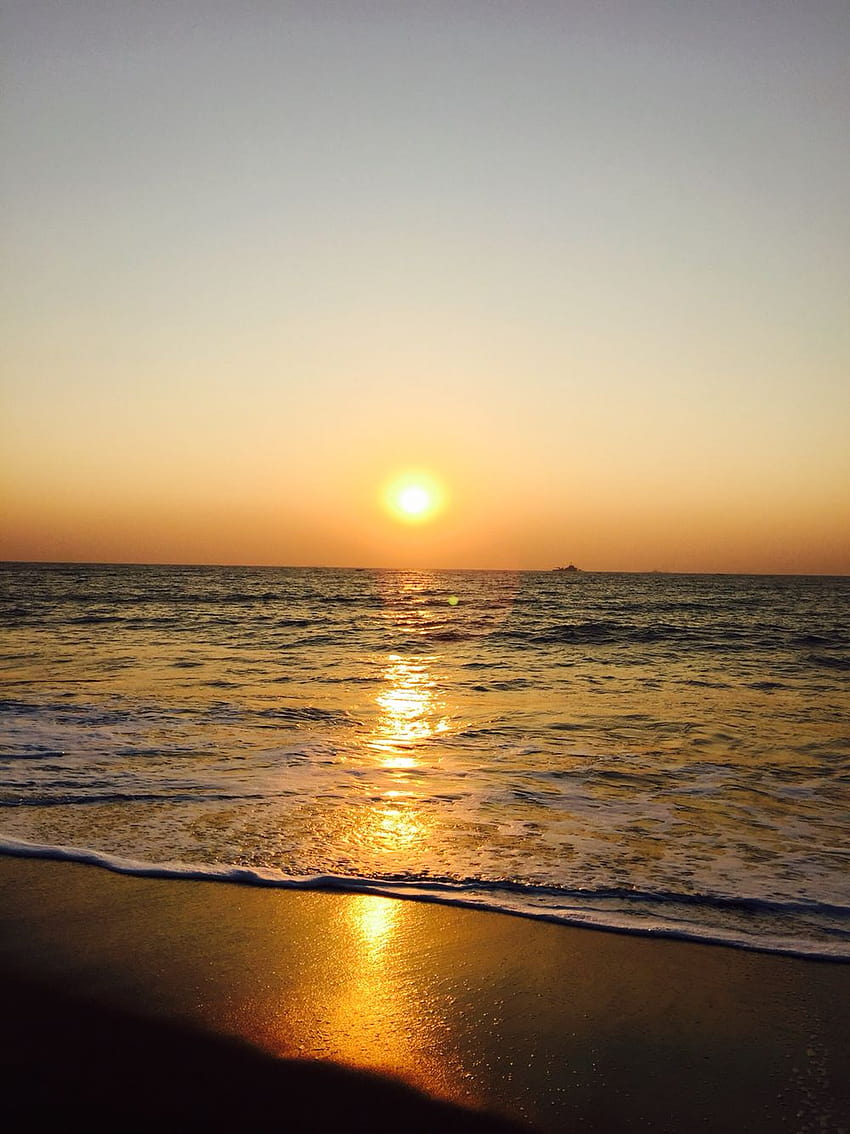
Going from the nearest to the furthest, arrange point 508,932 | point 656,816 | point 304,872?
point 508,932, point 304,872, point 656,816

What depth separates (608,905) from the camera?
5246 mm

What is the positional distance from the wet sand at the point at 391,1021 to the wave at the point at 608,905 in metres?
0.15

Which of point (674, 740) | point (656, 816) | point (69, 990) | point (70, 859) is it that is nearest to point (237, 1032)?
point (69, 990)

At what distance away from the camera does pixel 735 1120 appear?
3.07 meters

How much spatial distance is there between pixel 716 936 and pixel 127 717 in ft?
31.0

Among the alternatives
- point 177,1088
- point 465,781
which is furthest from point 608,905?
point 465,781

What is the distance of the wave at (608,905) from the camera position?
15.8ft

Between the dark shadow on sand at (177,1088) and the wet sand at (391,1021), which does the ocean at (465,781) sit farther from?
the dark shadow on sand at (177,1088)

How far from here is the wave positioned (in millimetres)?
4809

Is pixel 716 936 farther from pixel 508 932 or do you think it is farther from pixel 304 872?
pixel 304 872

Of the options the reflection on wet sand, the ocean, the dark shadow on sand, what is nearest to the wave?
the ocean

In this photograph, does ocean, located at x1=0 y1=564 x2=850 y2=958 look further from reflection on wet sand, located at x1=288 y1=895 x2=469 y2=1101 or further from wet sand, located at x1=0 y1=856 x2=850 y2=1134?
reflection on wet sand, located at x1=288 y1=895 x2=469 y2=1101

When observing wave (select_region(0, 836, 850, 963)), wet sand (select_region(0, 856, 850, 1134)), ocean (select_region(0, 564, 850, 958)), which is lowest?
ocean (select_region(0, 564, 850, 958))

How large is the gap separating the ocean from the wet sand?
540 millimetres
